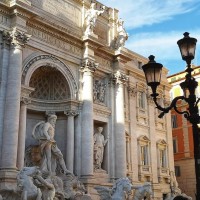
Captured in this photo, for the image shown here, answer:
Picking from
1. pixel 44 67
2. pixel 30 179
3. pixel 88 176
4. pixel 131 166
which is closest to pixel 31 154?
pixel 88 176

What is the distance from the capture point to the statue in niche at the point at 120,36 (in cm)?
2261

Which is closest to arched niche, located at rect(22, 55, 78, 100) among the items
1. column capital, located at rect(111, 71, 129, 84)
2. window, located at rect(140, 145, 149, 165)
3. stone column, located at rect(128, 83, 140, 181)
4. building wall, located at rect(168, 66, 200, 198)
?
column capital, located at rect(111, 71, 129, 84)

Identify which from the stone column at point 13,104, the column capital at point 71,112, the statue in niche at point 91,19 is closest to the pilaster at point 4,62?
the stone column at point 13,104

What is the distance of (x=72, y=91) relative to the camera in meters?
19.5

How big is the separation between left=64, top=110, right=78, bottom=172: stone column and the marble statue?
0.72 meters

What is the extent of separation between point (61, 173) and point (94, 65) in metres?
6.04

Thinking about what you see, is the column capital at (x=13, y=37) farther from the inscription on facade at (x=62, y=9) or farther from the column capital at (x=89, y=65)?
the column capital at (x=89, y=65)

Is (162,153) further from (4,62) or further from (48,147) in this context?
(4,62)

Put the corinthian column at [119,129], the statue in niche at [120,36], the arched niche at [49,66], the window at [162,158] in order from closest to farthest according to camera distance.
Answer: the arched niche at [49,66], the corinthian column at [119,129], the statue in niche at [120,36], the window at [162,158]

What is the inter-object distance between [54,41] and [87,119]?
4279mm

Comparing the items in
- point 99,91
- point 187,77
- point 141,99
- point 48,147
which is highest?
point 141,99

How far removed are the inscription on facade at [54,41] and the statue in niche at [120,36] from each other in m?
3.12

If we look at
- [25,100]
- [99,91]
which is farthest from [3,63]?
[99,91]

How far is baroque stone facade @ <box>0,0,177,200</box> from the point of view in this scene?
54.6ft
